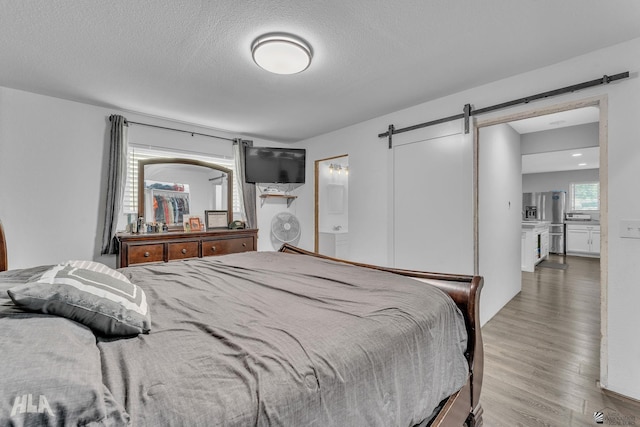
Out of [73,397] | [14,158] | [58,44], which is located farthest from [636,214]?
[14,158]

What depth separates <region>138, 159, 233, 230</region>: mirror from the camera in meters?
3.64

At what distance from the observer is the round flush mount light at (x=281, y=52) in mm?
1917

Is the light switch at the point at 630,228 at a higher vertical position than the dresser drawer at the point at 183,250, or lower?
higher

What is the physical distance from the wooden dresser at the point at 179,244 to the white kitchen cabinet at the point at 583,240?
8157mm

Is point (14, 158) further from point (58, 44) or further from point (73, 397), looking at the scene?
point (73, 397)

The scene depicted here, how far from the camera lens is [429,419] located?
121 cm

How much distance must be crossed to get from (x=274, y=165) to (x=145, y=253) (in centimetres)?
227

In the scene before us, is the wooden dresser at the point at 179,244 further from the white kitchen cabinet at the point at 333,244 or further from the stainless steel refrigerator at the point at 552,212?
the stainless steel refrigerator at the point at 552,212

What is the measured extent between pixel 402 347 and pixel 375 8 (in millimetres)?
1884

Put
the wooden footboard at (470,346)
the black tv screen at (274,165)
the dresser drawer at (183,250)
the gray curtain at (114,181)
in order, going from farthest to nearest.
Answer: the black tv screen at (274,165) < the dresser drawer at (183,250) < the gray curtain at (114,181) < the wooden footboard at (470,346)

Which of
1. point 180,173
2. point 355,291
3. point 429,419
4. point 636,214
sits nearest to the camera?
point 429,419

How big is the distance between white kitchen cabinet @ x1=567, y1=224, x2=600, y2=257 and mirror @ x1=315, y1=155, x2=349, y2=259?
628cm

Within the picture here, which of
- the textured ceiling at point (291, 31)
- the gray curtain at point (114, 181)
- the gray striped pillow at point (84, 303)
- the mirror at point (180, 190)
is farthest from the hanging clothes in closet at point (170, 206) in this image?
the gray striped pillow at point (84, 303)

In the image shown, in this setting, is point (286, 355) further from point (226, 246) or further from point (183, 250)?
point (226, 246)
